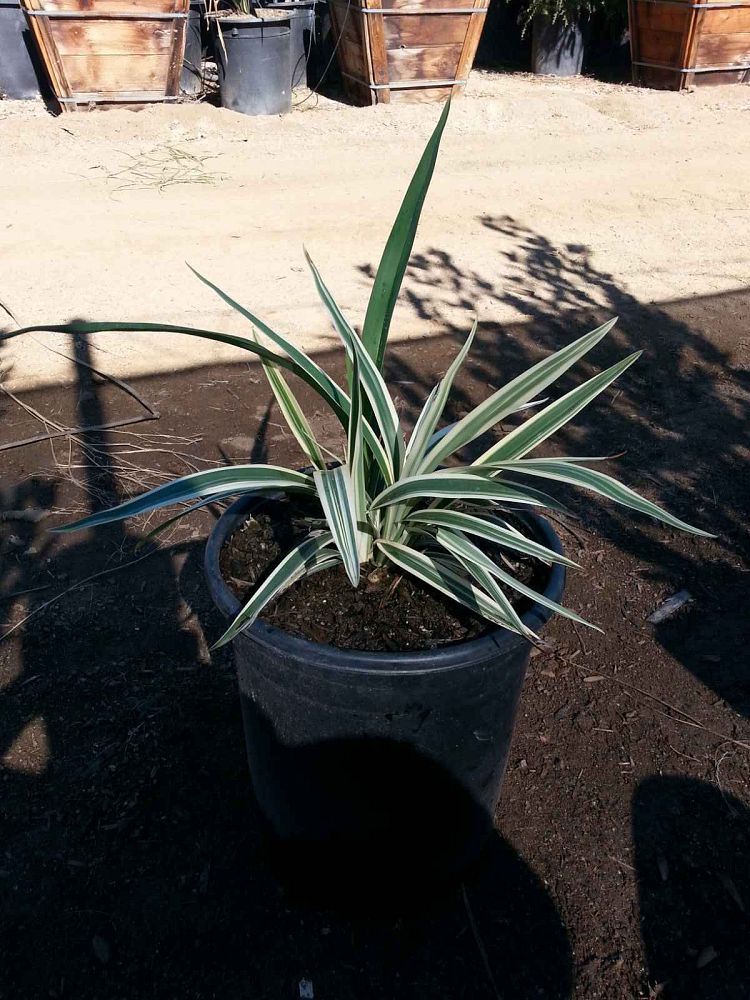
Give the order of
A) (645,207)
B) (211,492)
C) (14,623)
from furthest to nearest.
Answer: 1. (645,207)
2. (14,623)
3. (211,492)

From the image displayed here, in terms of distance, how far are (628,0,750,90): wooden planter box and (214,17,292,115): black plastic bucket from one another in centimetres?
436

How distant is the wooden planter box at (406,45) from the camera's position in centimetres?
816

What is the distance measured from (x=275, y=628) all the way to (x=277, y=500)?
0.47 meters

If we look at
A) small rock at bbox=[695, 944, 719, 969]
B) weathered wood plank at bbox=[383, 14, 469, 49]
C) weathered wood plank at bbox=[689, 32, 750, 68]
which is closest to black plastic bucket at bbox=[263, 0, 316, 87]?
weathered wood plank at bbox=[383, 14, 469, 49]

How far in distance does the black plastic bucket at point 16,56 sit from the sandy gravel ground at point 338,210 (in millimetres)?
298

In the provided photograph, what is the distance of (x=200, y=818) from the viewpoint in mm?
2109

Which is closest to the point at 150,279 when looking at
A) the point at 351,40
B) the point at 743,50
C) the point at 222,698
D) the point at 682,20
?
the point at 222,698

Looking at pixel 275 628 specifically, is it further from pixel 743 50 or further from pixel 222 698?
pixel 743 50

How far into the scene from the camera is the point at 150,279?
4.90 meters

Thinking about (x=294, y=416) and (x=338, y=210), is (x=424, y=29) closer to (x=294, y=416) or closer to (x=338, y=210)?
(x=338, y=210)

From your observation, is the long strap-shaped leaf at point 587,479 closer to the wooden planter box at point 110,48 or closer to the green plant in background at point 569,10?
the wooden planter box at point 110,48

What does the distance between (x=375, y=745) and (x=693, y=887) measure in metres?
0.97

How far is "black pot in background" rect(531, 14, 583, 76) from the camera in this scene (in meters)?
9.73

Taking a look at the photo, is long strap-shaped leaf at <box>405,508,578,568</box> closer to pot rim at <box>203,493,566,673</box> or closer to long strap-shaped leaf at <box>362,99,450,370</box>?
pot rim at <box>203,493,566,673</box>
